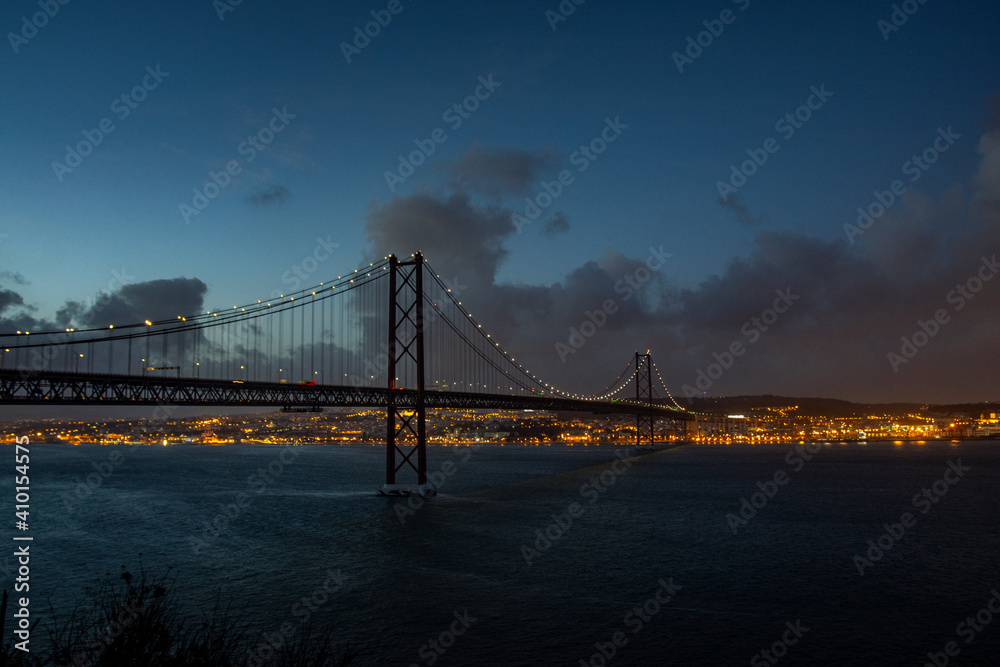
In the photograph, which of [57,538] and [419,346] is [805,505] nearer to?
[419,346]

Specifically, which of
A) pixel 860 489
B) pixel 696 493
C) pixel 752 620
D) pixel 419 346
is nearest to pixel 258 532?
pixel 419 346

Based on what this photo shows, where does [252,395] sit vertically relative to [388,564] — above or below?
above

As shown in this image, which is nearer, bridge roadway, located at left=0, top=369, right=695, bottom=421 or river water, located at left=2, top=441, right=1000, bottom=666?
river water, located at left=2, top=441, right=1000, bottom=666

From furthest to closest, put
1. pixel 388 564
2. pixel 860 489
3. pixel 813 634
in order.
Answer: pixel 860 489 < pixel 388 564 < pixel 813 634

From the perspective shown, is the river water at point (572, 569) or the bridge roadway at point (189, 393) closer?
the river water at point (572, 569)

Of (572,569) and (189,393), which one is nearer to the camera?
(572,569)

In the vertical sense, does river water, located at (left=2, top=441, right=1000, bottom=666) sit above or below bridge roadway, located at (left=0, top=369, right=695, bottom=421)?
below

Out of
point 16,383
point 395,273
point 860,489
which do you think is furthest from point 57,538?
point 860,489

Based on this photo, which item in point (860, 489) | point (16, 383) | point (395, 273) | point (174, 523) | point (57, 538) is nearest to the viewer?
point (16, 383)

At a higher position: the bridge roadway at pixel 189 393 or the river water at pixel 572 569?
the bridge roadway at pixel 189 393

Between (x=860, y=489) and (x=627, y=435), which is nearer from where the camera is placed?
(x=860, y=489)

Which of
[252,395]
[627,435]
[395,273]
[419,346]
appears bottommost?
[627,435]
